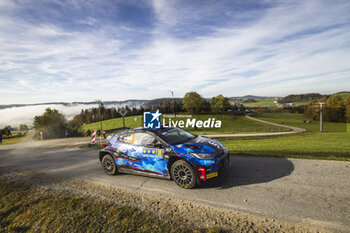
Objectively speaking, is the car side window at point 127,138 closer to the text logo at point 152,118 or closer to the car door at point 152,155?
the car door at point 152,155

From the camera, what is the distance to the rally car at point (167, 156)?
4.94 meters

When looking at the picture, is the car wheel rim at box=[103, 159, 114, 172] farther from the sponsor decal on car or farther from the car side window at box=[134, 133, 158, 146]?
the sponsor decal on car

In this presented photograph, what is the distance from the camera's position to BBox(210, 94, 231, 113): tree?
7144cm

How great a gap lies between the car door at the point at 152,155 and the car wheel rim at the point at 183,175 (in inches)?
15.8

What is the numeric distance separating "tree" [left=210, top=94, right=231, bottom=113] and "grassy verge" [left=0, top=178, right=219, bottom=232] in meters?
69.9

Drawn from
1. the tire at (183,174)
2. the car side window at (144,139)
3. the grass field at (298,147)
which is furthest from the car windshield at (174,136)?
the grass field at (298,147)

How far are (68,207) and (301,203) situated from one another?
571 cm

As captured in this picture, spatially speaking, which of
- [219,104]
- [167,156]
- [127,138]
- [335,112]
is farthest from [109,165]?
[335,112]

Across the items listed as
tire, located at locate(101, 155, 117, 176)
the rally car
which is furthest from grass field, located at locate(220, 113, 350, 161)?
tire, located at locate(101, 155, 117, 176)

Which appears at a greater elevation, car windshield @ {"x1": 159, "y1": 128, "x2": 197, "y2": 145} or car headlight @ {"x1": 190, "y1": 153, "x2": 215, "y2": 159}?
car windshield @ {"x1": 159, "y1": 128, "x2": 197, "y2": 145}

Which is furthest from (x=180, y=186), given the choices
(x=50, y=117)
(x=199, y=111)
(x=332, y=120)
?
(x=332, y=120)

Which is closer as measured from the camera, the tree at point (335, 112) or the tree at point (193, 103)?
the tree at point (335, 112)

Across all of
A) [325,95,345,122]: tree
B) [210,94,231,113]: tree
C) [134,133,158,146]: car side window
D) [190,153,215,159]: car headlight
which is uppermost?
[210,94,231,113]: tree

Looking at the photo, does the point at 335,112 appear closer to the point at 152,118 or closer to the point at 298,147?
the point at 298,147
